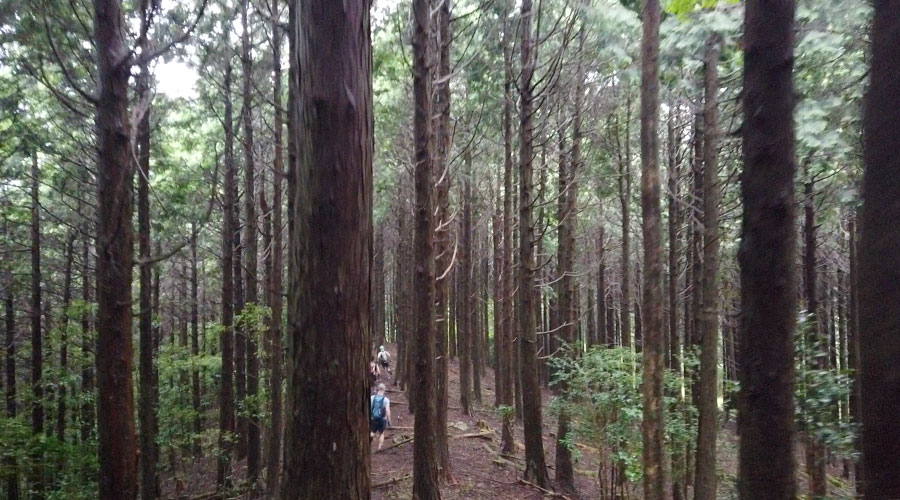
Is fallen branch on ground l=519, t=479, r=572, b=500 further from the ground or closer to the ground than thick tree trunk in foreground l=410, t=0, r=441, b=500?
closer to the ground

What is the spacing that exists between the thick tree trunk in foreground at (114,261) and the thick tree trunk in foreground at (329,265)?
3.30 m

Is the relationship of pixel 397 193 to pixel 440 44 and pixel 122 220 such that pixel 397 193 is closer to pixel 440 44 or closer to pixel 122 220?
pixel 440 44

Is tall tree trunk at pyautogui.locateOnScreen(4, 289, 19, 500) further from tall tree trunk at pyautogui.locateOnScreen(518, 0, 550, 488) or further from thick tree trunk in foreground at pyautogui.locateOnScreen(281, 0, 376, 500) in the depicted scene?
thick tree trunk in foreground at pyautogui.locateOnScreen(281, 0, 376, 500)

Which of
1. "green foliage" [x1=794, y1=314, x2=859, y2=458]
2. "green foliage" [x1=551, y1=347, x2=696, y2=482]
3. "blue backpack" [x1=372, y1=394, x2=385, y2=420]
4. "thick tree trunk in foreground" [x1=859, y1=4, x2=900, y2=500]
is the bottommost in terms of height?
"blue backpack" [x1=372, y1=394, x2=385, y2=420]

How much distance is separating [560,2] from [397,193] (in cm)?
987

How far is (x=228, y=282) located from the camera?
14.2 m

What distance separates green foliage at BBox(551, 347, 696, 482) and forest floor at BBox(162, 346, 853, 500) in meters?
0.88

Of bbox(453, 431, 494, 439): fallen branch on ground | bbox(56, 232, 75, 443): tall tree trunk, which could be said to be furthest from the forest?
bbox(453, 431, 494, 439): fallen branch on ground

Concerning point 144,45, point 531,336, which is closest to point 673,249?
point 531,336

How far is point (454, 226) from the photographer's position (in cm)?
2014

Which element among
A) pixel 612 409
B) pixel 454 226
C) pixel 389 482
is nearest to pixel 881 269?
pixel 612 409

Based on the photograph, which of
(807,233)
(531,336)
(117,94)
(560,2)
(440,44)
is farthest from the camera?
(807,233)

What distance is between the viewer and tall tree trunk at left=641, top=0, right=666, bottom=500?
6.86 meters

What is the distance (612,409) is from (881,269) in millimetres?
6701
